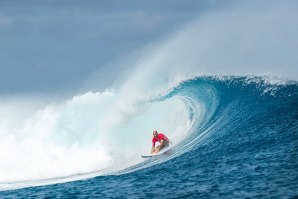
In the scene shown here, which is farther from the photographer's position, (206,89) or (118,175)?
(206,89)

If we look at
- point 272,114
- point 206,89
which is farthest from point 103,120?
point 272,114

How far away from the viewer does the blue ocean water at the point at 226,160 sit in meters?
12.5

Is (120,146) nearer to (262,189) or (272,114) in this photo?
(272,114)

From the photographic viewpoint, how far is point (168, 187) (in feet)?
43.6

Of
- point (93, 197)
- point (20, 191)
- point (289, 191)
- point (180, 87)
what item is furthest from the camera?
point (180, 87)

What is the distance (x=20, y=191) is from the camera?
16.0 m

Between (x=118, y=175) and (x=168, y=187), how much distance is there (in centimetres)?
348

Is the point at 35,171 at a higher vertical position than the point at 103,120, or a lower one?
lower

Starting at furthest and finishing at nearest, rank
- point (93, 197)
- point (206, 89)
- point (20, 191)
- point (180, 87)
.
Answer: point (180, 87)
point (206, 89)
point (20, 191)
point (93, 197)

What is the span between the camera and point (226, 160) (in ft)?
50.9

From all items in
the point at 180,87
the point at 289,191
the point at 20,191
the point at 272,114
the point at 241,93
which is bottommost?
the point at 289,191

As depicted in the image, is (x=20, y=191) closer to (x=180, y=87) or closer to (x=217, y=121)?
(x=217, y=121)

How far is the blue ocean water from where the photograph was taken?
12.5 metres

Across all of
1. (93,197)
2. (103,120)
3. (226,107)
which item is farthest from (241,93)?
(93,197)
